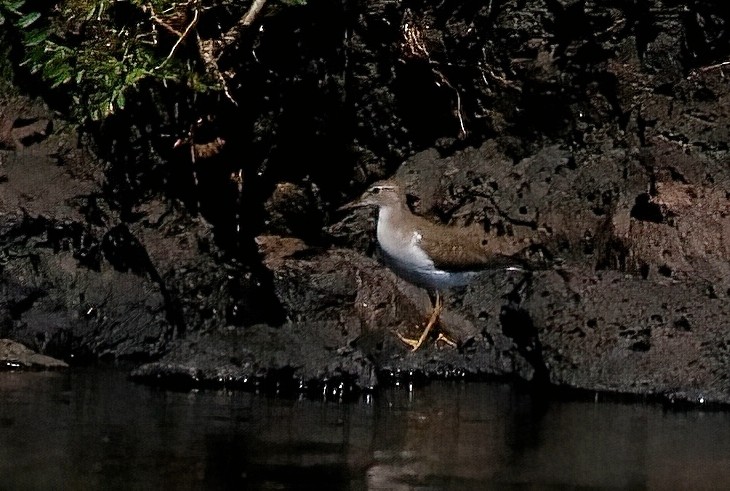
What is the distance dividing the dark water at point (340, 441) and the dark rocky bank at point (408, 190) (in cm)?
58

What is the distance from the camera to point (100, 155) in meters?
8.02

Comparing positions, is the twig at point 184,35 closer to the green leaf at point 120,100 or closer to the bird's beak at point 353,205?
the green leaf at point 120,100

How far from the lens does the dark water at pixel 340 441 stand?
5074mm

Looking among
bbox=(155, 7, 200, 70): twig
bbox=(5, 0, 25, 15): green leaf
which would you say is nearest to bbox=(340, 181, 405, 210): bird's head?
bbox=(155, 7, 200, 70): twig

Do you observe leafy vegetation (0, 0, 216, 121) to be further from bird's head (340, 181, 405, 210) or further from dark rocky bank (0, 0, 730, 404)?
bird's head (340, 181, 405, 210)

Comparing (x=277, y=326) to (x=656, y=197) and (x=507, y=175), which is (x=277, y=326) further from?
(x=656, y=197)

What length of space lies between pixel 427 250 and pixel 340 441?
2.04 metres

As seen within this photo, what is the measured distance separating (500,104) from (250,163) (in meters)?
1.74

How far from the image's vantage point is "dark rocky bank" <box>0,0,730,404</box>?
7.34m

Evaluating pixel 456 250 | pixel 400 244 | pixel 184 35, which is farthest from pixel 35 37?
pixel 456 250

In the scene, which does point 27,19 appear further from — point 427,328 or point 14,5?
point 427,328

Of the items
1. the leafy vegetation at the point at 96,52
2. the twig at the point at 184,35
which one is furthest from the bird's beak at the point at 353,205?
the twig at the point at 184,35

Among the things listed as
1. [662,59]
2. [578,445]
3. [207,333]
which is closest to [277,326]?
[207,333]

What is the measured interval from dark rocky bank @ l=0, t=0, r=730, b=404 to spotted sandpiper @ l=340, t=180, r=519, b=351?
13 centimetres
